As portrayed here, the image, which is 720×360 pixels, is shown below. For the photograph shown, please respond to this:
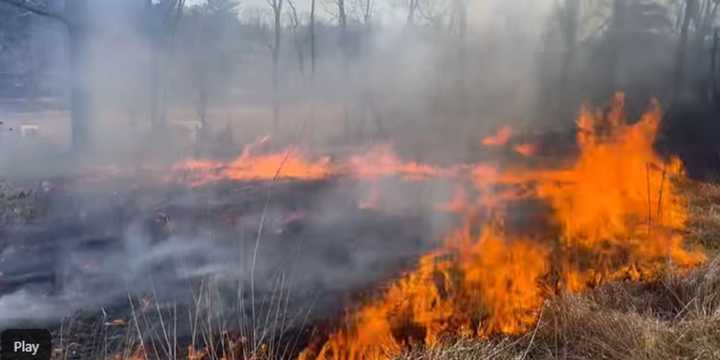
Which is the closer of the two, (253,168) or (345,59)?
(253,168)

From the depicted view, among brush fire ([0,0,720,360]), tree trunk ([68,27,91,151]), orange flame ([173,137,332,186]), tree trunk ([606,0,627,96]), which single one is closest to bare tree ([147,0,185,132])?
brush fire ([0,0,720,360])

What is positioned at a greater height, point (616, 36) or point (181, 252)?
point (616, 36)

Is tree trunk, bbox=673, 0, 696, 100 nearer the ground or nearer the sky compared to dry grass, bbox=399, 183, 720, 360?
nearer the sky

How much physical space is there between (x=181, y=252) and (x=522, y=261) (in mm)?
3949

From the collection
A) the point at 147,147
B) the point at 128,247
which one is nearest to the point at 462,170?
the point at 128,247

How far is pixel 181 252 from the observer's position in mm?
6152

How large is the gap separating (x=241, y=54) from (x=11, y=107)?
969 cm

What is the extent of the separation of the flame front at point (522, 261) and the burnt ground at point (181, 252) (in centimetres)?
49

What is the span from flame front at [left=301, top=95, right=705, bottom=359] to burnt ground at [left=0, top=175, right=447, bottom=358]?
1.61ft

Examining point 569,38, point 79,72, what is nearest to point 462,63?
point 569,38

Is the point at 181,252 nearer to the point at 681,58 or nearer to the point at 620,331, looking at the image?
the point at 620,331

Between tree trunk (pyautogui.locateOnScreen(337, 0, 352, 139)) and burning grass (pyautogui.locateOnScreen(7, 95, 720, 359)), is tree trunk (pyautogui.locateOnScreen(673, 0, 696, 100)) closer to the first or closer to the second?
burning grass (pyautogui.locateOnScreen(7, 95, 720, 359))

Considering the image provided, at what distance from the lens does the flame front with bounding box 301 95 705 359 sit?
13.8 feet

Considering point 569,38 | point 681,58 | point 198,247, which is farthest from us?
point 681,58
